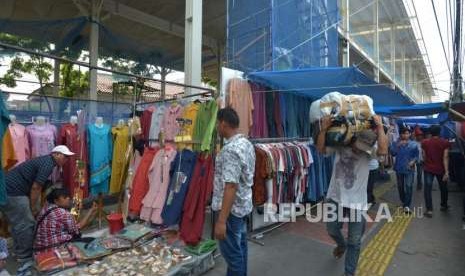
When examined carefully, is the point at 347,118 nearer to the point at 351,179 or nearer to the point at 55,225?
the point at 351,179

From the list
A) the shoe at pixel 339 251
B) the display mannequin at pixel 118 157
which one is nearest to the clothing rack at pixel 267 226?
the shoe at pixel 339 251

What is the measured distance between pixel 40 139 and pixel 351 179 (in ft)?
13.9

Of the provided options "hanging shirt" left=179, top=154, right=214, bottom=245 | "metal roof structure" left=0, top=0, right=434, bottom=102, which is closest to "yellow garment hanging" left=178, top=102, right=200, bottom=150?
"hanging shirt" left=179, top=154, right=214, bottom=245

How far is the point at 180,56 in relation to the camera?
1578 cm

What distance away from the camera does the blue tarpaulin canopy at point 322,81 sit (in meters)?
4.40

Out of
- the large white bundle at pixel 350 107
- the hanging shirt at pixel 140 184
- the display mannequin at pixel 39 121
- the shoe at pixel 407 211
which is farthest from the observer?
the shoe at pixel 407 211

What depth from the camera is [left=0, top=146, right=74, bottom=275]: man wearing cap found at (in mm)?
3848

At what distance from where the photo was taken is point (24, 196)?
3.90 meters

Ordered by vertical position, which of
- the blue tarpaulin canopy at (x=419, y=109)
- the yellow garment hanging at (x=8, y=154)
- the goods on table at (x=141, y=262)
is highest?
the blue tarpaulin canopy at (x=419, y=109)

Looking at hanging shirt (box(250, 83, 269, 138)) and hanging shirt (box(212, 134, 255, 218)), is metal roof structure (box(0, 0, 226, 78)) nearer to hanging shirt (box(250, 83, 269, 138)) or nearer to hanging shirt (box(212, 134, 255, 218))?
hanging shirt (box(250, 83, 269, 138))

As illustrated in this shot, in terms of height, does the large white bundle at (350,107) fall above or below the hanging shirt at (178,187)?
above

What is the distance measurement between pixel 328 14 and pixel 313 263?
8273 millimetres

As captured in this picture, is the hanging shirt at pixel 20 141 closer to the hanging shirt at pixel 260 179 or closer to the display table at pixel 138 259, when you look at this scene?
the display table at pixel 138 259

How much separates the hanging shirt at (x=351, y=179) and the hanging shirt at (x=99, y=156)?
11.8ft
